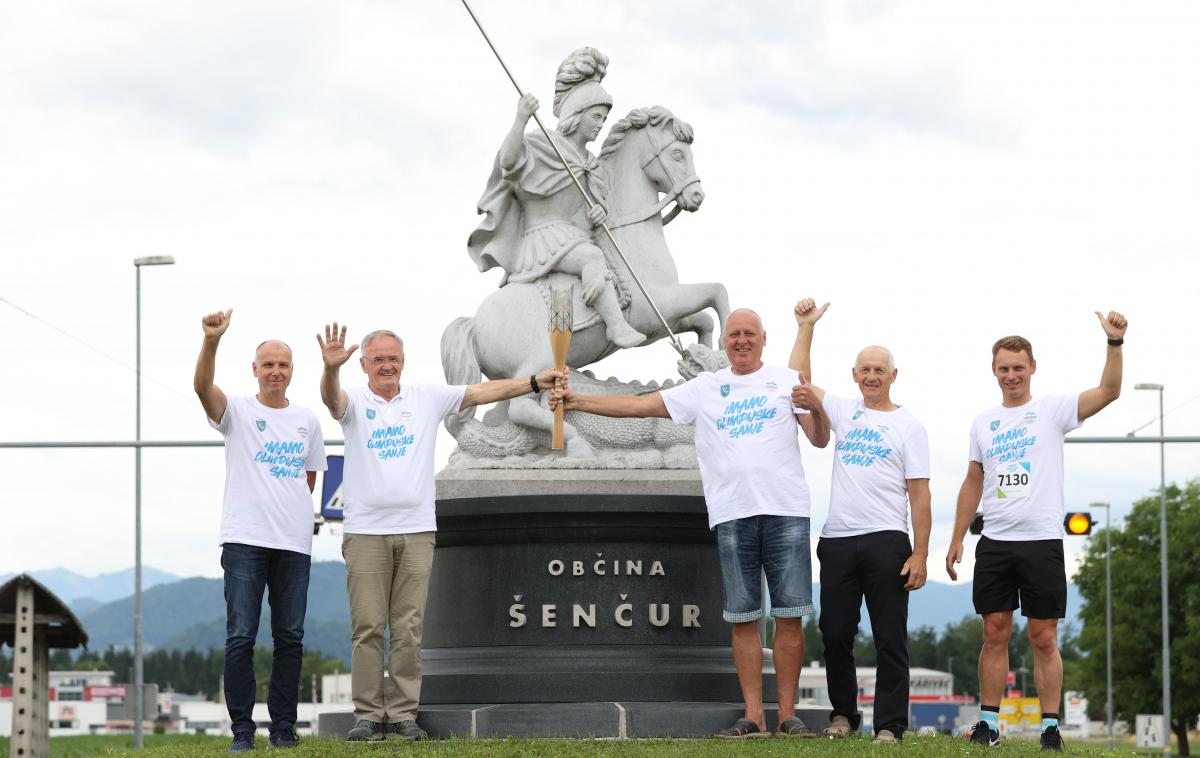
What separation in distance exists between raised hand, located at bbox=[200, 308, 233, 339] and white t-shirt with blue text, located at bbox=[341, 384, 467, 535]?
821mm

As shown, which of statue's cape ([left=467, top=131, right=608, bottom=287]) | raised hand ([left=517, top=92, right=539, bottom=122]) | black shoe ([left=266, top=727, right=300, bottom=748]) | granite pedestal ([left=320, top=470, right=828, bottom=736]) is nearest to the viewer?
black shoe ([left=266, top=727, right=300, bottom=748])

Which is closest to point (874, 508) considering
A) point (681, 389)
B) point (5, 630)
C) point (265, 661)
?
point (681, 389)

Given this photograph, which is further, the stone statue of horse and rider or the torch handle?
the stone statue of horse and rider

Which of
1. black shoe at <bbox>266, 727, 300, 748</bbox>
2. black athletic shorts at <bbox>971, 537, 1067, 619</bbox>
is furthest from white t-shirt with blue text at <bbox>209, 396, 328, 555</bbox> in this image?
black athletic shorts at <bbox>971, 537, 1067, 619</bbox>

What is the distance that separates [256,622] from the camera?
331 inches

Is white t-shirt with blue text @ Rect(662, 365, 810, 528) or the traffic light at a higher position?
white t-shirt with blue text @ Rect(662, 365, 810, 528)

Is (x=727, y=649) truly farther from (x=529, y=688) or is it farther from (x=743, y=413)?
(x=743, y=413)

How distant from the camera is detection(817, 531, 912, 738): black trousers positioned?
8703 millimetres

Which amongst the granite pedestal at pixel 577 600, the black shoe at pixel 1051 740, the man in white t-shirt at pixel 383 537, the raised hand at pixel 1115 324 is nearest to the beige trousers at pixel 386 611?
the man in white t-shirt at pixel 383 537

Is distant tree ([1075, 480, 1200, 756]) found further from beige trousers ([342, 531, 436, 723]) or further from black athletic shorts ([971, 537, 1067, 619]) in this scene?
beige trousers ([342, 531, 436, 723])

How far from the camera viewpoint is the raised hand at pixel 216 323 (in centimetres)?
837

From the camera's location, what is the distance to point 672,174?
1248cm

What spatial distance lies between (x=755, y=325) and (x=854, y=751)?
90.3 inches

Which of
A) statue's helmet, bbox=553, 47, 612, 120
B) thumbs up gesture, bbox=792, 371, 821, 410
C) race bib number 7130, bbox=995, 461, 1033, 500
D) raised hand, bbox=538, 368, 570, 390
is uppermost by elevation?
statue's helmet, bbox=553, 47, 612, 120
